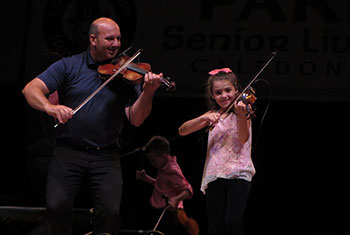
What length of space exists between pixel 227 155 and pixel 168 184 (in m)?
1.24

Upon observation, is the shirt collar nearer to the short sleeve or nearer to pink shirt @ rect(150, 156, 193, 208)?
the short sleeve

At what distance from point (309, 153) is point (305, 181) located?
258 millimetres

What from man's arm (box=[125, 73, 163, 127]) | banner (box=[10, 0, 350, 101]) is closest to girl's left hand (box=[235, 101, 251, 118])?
man's arm (box=[125, 73, 163, 127])

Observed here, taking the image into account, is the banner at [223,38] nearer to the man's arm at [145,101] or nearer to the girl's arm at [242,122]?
the girl's arm at [242,122]

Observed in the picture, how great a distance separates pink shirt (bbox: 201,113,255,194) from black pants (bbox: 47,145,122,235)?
2.05 ft

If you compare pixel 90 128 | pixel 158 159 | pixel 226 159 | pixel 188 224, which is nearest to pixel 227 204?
pixel 226 159

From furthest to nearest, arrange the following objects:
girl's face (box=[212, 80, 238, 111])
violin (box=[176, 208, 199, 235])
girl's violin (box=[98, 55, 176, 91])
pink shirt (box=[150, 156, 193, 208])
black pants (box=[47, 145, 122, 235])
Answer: pink shirt (box=[150, 156, 193, 208]), violin (box=[176, 208, 199, 235]), girl's face (box=[212, 80, 238, 111]), girl's violin (box=[98, 55, 176, 91]), black pants (box=[47, 145, 122, 235])

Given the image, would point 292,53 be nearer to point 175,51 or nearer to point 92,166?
point 175,51

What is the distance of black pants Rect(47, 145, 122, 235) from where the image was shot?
137 inches

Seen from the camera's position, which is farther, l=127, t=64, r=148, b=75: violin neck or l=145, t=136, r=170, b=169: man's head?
l=145, t=136, r=170, b=169: man's head

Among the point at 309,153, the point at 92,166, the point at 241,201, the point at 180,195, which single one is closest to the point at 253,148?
the point at 309,153

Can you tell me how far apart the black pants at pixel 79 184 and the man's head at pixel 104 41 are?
60 centimetres

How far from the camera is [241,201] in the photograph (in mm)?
3787

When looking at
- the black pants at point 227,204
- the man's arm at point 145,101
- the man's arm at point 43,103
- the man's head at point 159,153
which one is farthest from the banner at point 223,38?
the man's arm at point 43,103
